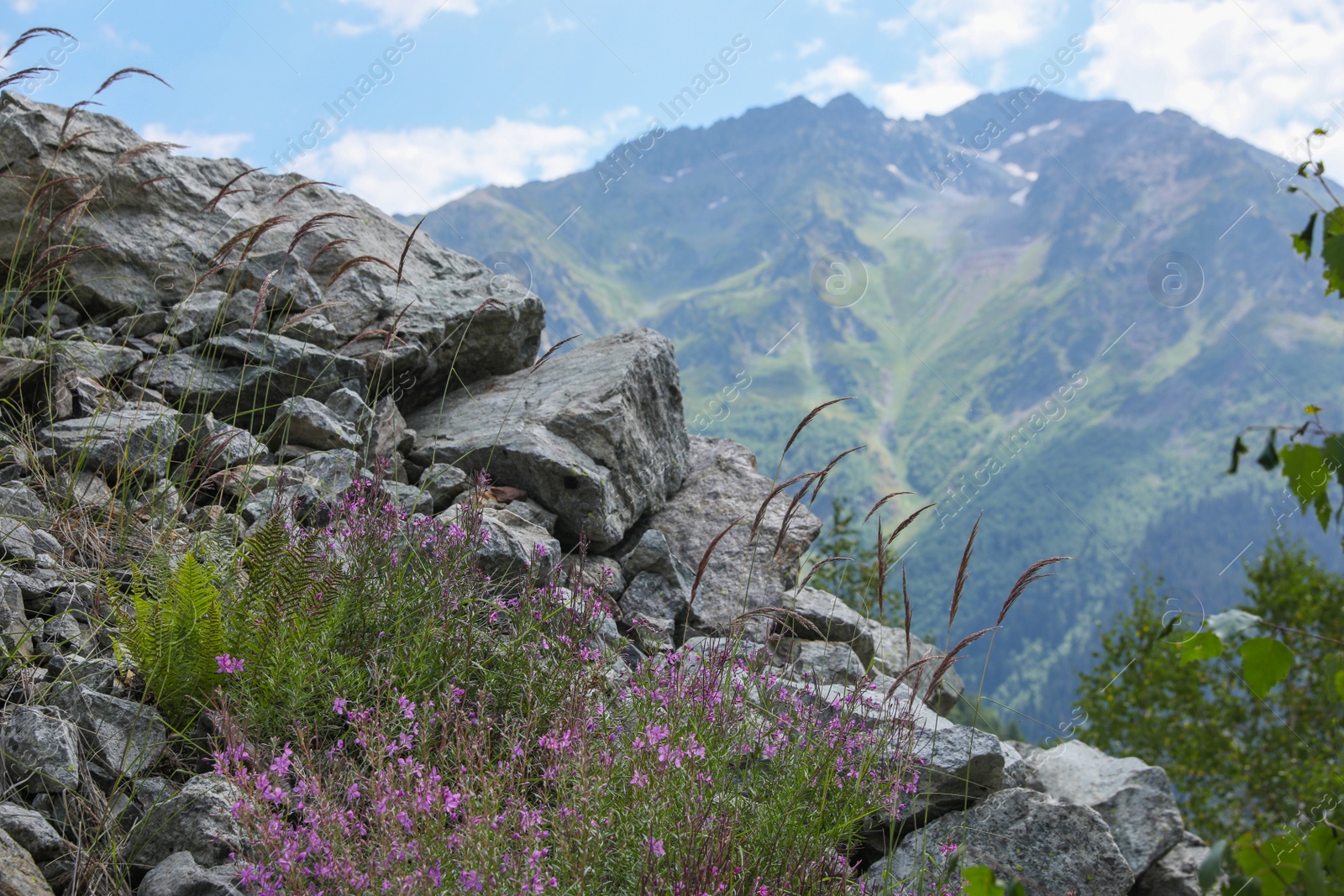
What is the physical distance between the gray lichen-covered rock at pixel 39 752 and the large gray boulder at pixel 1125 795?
19.1ft

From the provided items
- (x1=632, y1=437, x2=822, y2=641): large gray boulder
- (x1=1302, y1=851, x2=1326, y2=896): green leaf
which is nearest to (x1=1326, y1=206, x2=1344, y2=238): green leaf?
(x1=1302, y1=851, x2=1326, y2=896): green leaf

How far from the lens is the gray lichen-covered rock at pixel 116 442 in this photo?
17.4 feet

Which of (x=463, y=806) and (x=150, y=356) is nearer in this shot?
(x=463, y=806)

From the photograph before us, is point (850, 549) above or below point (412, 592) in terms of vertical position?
below

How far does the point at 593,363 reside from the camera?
27.7ft

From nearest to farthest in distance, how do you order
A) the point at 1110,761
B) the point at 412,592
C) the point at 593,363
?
the point at 412,592
the point at 1110,761
the point at 593,363

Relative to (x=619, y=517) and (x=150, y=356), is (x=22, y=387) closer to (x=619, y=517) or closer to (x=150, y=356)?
(x=150, y=356)

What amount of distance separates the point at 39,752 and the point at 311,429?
132 inches

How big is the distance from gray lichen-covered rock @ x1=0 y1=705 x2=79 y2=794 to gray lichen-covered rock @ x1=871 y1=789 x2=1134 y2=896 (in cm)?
423

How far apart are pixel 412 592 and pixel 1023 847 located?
3.84 meters

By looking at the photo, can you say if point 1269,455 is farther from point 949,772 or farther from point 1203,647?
point 949,772

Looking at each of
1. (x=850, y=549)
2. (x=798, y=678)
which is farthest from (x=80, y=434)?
(x=850, y=549)

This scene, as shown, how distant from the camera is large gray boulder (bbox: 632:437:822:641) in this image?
7.00 metres

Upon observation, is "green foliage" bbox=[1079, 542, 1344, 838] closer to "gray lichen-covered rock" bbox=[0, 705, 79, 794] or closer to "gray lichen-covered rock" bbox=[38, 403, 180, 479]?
"gray lichen-covered rock" bbox=[38, 403, 180, 479]
